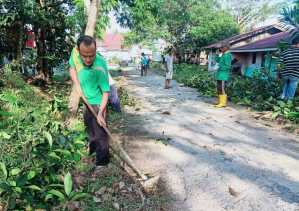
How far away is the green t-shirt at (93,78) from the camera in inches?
146

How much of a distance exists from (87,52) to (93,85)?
459mm

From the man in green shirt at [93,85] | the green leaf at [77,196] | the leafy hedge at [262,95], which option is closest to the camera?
the green leaf at [77,196]

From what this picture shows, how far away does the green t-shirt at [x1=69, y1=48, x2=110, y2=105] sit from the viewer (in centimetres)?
371

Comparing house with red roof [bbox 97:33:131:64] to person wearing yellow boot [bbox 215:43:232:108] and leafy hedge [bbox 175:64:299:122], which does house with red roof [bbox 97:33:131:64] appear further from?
person wearing yellow boot [bbox 215:43:232:108]

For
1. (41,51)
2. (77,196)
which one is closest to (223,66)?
(77,196)

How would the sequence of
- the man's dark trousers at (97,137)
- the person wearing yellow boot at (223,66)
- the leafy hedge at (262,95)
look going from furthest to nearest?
the person wearing yellow boot at (223,66) < the leafy hedge at (262,95) < the man's dark trousers at (97,137)

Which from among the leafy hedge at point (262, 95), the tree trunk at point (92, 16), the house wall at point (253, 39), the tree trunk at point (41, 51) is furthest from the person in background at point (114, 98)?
the house wall at point (253, 39)

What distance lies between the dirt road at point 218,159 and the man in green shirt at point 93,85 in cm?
74

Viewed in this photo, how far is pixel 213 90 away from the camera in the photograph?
466 inches

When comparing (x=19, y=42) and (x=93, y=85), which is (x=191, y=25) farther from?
(x=93, y=85)

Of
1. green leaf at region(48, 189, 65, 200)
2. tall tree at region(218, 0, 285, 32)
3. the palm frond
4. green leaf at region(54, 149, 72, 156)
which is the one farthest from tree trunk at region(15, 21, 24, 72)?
tall tree at region(218, 0, 285, 32)

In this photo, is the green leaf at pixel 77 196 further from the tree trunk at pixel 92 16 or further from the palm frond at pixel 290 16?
the palm frond at pixel 290 16

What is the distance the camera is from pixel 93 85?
3.80m

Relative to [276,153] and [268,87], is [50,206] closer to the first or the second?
[276,153]
